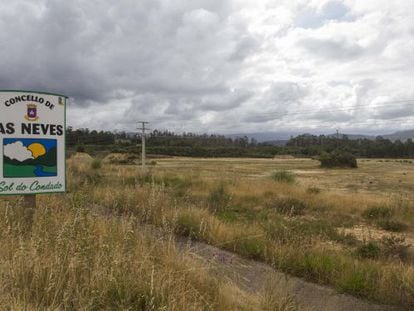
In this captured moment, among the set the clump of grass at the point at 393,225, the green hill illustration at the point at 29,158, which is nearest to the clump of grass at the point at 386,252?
the clump of grass at the point at 393,225

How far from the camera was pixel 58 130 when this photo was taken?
559cm

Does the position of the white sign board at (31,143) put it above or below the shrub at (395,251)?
above

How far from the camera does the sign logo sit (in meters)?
5.30

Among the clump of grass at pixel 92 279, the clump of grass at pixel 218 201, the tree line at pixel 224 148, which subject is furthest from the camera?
the tree line at pixel 224 148

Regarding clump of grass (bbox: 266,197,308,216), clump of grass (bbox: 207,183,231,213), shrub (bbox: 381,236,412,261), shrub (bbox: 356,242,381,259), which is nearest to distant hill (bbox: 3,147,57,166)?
shrub (bbox: 356,242,381,259)

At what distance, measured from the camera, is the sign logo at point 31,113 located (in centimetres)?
530

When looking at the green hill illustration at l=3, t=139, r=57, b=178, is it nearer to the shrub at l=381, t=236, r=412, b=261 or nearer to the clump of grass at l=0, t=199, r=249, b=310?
the clump of grass at l=0, t=199, r=249, b=310

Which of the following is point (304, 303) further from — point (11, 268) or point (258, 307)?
point (11, 268)

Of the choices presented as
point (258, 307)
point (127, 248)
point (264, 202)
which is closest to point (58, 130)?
point (127, 248)

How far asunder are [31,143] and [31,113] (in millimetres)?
419

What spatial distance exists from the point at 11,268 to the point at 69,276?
52cm

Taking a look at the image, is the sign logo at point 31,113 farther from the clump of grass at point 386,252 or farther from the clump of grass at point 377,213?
the clump of grass at point 377,213

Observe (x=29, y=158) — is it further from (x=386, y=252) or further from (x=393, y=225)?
(x=393, y=225)

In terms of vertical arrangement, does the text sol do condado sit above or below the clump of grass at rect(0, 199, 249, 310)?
above
